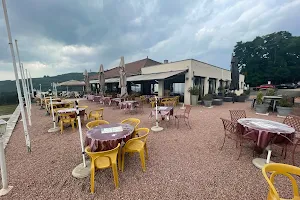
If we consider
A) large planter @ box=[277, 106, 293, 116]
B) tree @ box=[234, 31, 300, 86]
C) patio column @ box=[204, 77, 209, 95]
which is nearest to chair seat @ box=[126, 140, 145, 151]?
large planter @ box=[277, 106, 293, 116]

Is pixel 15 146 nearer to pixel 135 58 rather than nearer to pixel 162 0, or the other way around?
pixel 162 0

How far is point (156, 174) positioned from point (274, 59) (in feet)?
174

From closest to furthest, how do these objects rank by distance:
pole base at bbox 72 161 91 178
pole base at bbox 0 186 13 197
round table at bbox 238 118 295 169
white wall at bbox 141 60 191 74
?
pole base at bbox 0 186 13 197 < pole base at bbox 72 161 91 178 < round table at bbox 238 118 295 169 < white wall at bbox 141 60 191 74

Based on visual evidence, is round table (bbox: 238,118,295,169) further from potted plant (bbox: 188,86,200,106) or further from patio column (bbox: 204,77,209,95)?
patio column (bbox: 204,77,209,95)

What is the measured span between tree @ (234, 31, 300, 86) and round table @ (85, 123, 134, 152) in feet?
149

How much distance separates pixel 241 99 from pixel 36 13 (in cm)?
1889

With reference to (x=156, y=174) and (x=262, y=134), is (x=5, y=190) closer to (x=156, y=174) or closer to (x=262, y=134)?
(x=156, y=174)

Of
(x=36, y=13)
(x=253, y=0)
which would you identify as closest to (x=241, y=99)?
(x=253, y=0)

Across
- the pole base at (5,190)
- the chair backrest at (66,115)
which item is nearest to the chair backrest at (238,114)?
the pole base at (5,190)

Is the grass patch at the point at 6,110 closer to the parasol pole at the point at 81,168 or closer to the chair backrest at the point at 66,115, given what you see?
the chair backrest at the point at 66,115

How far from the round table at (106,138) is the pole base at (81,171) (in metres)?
0.61

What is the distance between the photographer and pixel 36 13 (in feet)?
19.3

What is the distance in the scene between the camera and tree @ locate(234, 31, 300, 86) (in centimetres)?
3659

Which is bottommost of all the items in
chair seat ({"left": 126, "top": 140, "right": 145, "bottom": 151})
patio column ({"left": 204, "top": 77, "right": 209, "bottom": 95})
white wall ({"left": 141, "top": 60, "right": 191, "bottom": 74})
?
A: chair seat ({"left": 126, "top": 140, "right": 145, "bottom": 151})
